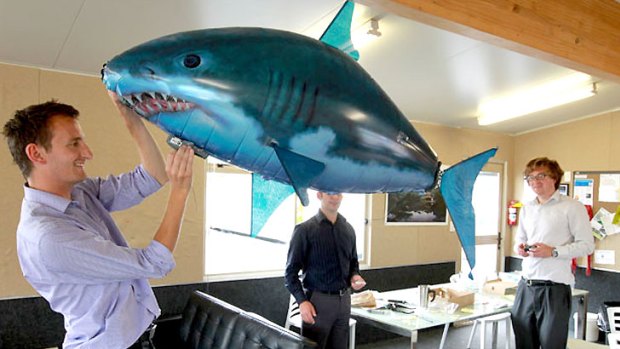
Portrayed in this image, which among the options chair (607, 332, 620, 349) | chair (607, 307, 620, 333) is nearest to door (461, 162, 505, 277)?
chair (607, 307, 620, 333)

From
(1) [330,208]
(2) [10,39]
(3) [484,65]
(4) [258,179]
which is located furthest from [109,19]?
(3) [484,65]

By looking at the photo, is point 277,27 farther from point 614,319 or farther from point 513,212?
point 513,212

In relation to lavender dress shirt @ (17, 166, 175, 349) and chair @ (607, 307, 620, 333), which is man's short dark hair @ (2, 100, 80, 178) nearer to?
lavender dress shirt @ (17, 166, 175, 349)

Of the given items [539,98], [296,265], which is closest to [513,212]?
[539,98]

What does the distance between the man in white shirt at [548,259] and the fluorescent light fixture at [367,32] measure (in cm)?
134

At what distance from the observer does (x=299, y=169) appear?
0.58 m

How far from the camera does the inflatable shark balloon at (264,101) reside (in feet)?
1.82

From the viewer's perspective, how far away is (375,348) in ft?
14.6

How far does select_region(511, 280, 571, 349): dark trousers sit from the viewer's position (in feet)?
8.72

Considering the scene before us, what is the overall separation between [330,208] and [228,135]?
2.17 metres

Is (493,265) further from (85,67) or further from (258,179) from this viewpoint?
(258,179)

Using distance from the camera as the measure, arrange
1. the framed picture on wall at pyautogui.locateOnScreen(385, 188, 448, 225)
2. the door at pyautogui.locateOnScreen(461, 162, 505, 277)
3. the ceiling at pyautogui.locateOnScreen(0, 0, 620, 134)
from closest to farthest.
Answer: the ceiling at pyautogui.locateOnScreen(0, 0, 620, 134) → the framed picture on wall at pyautogui.locateOnScreen(385, 188, 448, 225) → the door at pyautogui.locateOnScreen(461, 162, 505, 277)

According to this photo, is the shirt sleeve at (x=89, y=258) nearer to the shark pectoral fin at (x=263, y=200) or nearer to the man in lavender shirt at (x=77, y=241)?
the man in lavender shirt at (x=77, y=241)

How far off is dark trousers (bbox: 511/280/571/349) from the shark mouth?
2816mm
